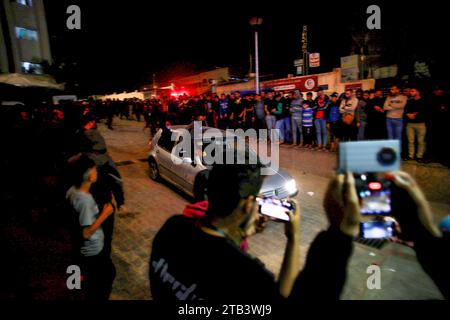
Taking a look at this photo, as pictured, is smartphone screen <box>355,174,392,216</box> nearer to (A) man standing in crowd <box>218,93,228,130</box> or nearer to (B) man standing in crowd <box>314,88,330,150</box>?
(B) man standing in crowd <box>314,88,330,150</box>

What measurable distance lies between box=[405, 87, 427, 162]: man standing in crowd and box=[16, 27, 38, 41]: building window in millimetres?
40931

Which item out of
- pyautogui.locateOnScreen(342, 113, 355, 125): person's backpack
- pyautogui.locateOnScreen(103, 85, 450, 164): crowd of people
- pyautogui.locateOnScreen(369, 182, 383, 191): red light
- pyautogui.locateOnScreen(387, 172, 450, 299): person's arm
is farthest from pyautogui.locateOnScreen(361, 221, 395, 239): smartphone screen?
pyautogui.locateOnScreen(342, 113, 355, 125): person's backpack

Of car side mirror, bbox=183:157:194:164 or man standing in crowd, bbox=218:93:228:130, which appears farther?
man standing in crowd, bbox=218:93:228:130

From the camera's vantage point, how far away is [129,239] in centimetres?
502

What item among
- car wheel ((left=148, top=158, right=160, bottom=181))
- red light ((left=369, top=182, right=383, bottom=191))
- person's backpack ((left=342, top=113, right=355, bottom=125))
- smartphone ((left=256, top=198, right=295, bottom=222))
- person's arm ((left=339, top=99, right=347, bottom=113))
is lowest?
car wheel ((left=148, top=158, right=160, bottom=181))

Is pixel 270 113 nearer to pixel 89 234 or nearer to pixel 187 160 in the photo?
pixel 187 160

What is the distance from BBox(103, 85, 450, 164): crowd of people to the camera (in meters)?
7.23

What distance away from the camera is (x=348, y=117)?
8.47 metres

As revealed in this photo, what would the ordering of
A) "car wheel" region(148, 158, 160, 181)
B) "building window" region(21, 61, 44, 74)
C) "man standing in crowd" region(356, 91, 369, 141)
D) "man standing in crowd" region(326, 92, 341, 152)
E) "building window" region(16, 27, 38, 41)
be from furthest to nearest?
"building window" region(21, 61, 44, 74) → "building window" region(16, 27, 38, 41) → "man standing in crowd" region(326, 92, 341, 152) → "man standing in crowd" region(356, 91, 369, 141) → "car wheel" region(148, 158, 160, 181)

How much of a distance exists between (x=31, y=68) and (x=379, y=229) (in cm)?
4251

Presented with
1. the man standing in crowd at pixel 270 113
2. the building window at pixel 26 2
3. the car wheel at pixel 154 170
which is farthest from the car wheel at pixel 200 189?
the building window at pixel 26 2

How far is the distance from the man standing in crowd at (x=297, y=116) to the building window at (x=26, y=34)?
37393 mm
